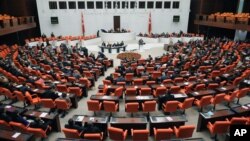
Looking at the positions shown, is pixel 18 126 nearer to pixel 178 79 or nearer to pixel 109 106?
pixel 109 106

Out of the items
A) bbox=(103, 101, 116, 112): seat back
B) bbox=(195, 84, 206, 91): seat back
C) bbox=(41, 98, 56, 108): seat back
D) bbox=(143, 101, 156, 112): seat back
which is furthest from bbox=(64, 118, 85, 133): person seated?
bbox=(195, 84, 206, 91): seat back

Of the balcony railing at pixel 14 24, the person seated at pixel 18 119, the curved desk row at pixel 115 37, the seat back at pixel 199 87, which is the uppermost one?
the balcony railing at pixel 14 24

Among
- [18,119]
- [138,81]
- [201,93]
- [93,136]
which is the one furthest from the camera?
[138,81]

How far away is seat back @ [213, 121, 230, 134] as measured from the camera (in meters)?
6.03

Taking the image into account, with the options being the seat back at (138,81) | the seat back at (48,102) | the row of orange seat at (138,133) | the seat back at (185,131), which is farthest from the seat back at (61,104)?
the seat back at (185,131)

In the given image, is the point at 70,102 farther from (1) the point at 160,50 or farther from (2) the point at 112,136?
(1) the point at 160,50

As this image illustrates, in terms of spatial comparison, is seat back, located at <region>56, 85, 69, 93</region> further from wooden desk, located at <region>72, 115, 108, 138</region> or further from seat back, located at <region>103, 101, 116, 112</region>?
wooden desk, located at <region>72, 115, 108, 138</region>

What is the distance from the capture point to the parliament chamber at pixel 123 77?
6430 millimetres

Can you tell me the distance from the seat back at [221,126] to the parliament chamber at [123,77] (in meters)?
0.03

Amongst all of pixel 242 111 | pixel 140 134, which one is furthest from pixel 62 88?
pixel 242 111

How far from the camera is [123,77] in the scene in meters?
11.7

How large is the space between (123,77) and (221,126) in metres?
6.50


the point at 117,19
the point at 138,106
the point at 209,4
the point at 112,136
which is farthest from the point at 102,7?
the point at 112,136

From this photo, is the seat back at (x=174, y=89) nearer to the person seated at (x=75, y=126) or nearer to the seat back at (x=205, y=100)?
the seat back at (x=205, y=100)
